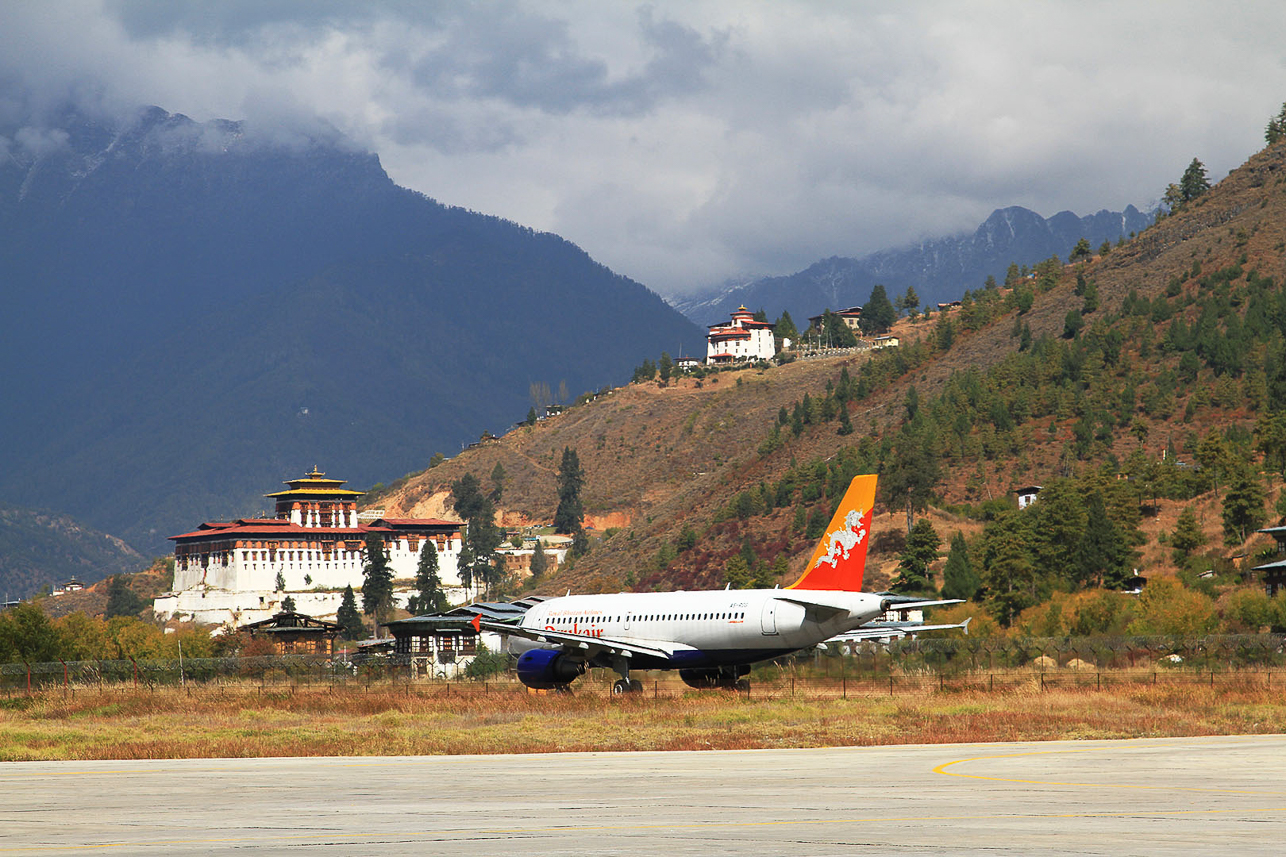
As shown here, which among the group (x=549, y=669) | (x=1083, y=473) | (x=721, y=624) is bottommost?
(x=549, y=669)

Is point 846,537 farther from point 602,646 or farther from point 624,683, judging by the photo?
point 624,683

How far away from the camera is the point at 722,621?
51.7 metres

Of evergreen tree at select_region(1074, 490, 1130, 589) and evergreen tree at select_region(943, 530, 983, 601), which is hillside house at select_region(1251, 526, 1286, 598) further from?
evergreen tree at select_region(943, 530, 983, 601)

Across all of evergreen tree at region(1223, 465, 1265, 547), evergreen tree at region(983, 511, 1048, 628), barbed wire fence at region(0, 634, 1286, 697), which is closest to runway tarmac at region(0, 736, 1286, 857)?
barbed wire fence at region(0, 634, 1286, 697)

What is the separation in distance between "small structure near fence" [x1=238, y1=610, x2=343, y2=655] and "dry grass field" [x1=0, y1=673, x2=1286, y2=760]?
280ft

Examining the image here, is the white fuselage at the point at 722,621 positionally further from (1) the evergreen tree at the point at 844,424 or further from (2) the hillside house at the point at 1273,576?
(1) the evergreen tree at the point at 844,424

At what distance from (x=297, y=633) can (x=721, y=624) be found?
327 feet

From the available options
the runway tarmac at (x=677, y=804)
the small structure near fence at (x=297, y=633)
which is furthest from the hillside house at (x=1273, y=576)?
the small structure near fence at (x=297, y=633)

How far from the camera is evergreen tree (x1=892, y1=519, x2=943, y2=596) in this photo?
406ft

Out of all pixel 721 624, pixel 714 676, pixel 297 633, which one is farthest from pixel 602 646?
pixel 297 633

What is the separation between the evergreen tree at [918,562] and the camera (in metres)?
124

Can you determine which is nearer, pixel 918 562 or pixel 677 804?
pixel 677 804

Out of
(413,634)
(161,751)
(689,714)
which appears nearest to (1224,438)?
(413,634)

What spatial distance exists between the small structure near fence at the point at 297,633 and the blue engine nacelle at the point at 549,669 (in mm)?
88305
